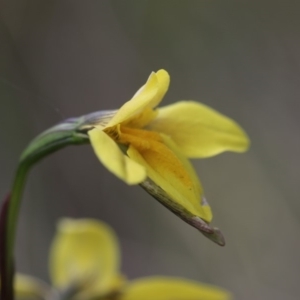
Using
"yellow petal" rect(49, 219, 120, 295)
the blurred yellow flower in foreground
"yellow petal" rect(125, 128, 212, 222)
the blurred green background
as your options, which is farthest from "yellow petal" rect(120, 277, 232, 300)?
the blurred green background

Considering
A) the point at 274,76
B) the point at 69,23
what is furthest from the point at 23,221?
the point at 274,76

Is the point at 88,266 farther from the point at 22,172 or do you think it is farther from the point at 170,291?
the point at 22,172

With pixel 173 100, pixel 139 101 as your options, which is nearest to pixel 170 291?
pixel 139 101

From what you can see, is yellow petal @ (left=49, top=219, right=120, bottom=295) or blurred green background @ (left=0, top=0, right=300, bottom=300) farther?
blurred green background @ (left=0, top=0, right=300, bottom=300)

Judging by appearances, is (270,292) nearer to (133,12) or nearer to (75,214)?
(75,214)

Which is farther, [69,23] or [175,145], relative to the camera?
[69,23]

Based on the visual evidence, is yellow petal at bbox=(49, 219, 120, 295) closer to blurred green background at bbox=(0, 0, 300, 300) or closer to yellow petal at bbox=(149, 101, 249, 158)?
yellow petal at bbox=(149, 101, 249, 158)

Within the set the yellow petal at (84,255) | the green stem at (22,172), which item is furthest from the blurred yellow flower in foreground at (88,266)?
the green stem at (22,172)
